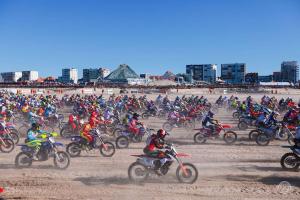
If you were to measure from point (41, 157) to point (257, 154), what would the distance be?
6802mm

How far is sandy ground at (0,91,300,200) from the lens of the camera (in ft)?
27.3

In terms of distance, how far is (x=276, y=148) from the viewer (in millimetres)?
13734

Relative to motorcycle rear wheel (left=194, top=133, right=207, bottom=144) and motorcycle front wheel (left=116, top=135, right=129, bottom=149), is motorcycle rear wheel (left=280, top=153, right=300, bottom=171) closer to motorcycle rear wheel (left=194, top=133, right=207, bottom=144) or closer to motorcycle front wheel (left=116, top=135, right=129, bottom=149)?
motorcycle rear wheel (left=194, top=133, right=207, bottom=144)

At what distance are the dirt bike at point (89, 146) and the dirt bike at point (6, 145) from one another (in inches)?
86.0

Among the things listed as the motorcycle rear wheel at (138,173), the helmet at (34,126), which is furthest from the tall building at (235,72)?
the motorcycle rear wheel at (138,173)

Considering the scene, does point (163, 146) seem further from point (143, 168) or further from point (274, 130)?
point (274, 130)

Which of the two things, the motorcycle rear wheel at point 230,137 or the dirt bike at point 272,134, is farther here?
the motorcycle rear wheel at point 230,137

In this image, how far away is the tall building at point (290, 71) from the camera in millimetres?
165625

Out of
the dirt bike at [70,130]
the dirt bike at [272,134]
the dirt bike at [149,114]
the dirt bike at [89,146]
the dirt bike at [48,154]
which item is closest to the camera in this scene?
the dirt bike at [48,154]

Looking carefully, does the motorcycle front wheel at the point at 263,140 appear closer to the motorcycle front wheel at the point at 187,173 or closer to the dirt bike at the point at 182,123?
the dirt bike at the point at 182,123

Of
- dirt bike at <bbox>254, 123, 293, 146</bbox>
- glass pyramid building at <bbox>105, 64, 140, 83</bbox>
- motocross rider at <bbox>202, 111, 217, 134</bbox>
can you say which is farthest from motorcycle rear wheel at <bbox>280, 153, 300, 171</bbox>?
glass pyramid building at <bbox>105, 64, 140, 83</bbox>

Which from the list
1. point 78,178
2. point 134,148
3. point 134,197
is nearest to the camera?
point 134,197

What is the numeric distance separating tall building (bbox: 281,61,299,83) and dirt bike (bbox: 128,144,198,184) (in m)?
166

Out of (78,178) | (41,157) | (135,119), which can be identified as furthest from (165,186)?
(135,119)
